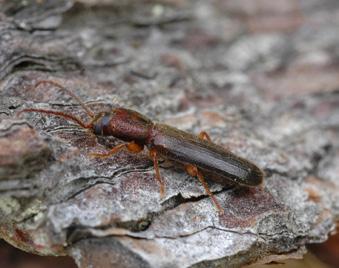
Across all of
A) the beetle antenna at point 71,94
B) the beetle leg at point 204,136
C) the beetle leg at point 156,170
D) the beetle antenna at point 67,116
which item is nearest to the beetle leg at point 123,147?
the beetle leg at point 156,170

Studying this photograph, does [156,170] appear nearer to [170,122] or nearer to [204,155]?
[204,155]

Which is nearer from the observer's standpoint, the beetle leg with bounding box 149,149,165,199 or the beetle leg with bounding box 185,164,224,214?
the beetle leg with bounding box 149,149,165,199

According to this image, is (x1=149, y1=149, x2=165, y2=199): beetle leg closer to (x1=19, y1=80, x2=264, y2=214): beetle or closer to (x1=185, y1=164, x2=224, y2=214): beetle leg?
(x1=19, y1=80, x2=264, y2=214): beetle

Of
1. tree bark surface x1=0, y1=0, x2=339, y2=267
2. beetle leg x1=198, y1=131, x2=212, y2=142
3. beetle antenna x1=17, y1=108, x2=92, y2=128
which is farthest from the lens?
beetle leg x1=198, y1=131, x2=212, y2=142

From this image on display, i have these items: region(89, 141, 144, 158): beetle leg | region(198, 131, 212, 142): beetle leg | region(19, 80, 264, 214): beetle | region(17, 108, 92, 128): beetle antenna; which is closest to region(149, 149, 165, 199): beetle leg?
region(19, 80, 264, 214): beetle

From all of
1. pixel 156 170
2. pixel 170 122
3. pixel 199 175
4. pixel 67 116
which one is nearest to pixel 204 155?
pixel 199 175

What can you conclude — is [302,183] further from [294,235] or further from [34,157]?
[34,157]

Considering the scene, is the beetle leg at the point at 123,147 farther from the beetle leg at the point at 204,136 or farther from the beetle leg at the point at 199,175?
the beetle leg at the point at 204,136

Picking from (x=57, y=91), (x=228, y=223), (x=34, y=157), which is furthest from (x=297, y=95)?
(x=34, y=157)
